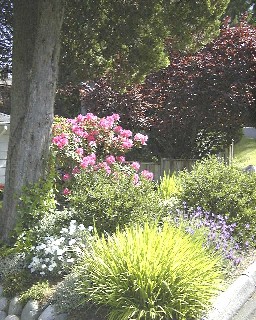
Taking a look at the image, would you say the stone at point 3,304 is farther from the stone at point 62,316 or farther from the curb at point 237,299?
the curb at point 237,299

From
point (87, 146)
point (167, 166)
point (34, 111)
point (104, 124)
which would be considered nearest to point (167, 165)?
point (167, 166)

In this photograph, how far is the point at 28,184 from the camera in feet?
19.7

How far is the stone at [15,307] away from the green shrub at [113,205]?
111cm

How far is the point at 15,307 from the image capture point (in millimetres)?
4551

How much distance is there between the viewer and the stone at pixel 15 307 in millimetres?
4520

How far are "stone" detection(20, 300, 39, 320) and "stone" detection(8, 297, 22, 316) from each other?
0.35 ft

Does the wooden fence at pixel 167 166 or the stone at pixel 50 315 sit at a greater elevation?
the wooden fence at pixel 167 166

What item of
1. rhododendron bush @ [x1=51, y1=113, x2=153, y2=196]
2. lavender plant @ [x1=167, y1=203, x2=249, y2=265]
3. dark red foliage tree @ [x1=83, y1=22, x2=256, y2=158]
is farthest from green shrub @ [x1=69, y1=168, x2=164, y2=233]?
dark red foliage tree @ [x1=83, y1=22, x2=256, y2=158]

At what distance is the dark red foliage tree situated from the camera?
477 inches

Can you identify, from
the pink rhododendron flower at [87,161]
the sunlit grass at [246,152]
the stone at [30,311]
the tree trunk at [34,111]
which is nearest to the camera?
the stone at [30,311]

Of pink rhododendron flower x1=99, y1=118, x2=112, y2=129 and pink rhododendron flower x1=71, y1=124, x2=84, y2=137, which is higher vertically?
pink rhododendron flower x1=99, y1=118, x2=112, y2=129

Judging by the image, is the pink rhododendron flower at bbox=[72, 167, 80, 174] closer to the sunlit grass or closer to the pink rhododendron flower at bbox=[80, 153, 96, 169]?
the pink rhododendron flower at bbox=[80, 153, 96, 169]

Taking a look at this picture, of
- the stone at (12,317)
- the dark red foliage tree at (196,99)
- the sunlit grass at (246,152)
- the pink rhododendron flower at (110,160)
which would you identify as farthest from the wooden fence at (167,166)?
the stone at (12,317)

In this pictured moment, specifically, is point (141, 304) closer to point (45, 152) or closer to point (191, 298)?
point (191, 298)
